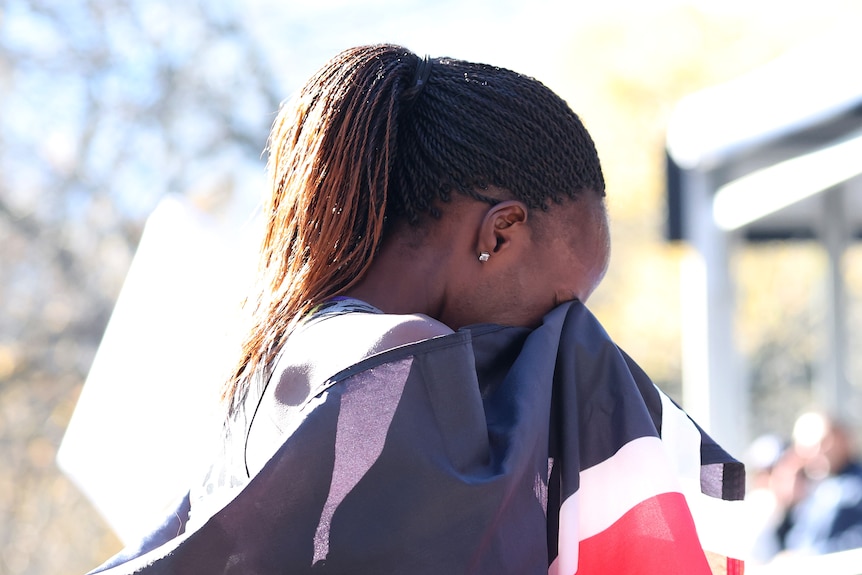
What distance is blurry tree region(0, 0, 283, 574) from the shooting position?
22.3 feet

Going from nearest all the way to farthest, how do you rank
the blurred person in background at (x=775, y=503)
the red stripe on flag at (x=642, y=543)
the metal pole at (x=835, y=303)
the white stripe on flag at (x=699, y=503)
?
the red stripe on flag at (x=642, y=543)
the white stripe on flag at (x=699, y=503)
the blurred person in background at (x=775, y=503)
the metal pole at (x=835, y=303)

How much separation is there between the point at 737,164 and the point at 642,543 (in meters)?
4.76

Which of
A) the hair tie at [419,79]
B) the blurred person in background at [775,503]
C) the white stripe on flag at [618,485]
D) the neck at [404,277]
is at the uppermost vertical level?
the hair tie at [419,79]

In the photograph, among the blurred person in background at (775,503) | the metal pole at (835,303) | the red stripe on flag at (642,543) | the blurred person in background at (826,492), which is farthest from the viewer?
the metal pole at (835,303)

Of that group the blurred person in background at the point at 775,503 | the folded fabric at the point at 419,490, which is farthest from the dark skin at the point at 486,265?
the blurred person in background at the point at 775,503

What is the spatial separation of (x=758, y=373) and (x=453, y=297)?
1787cm

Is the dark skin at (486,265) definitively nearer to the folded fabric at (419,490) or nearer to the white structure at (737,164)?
the folded fabric at (419,490)

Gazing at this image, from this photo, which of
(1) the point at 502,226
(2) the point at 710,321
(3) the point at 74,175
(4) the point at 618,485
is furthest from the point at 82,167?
(4) the point at 618,485

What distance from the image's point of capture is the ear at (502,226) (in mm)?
1279

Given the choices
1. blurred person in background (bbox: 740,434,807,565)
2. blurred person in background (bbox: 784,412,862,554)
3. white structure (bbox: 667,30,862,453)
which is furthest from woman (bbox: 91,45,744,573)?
blurred person in background (bbox: 740,434,807,565)

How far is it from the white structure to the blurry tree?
111 inches

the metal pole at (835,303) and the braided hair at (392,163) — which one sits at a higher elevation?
the metal pole at (835,303)

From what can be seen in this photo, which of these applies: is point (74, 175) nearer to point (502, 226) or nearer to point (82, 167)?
point (82, 167)

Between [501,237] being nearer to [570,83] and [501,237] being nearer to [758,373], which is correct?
[758,373]
